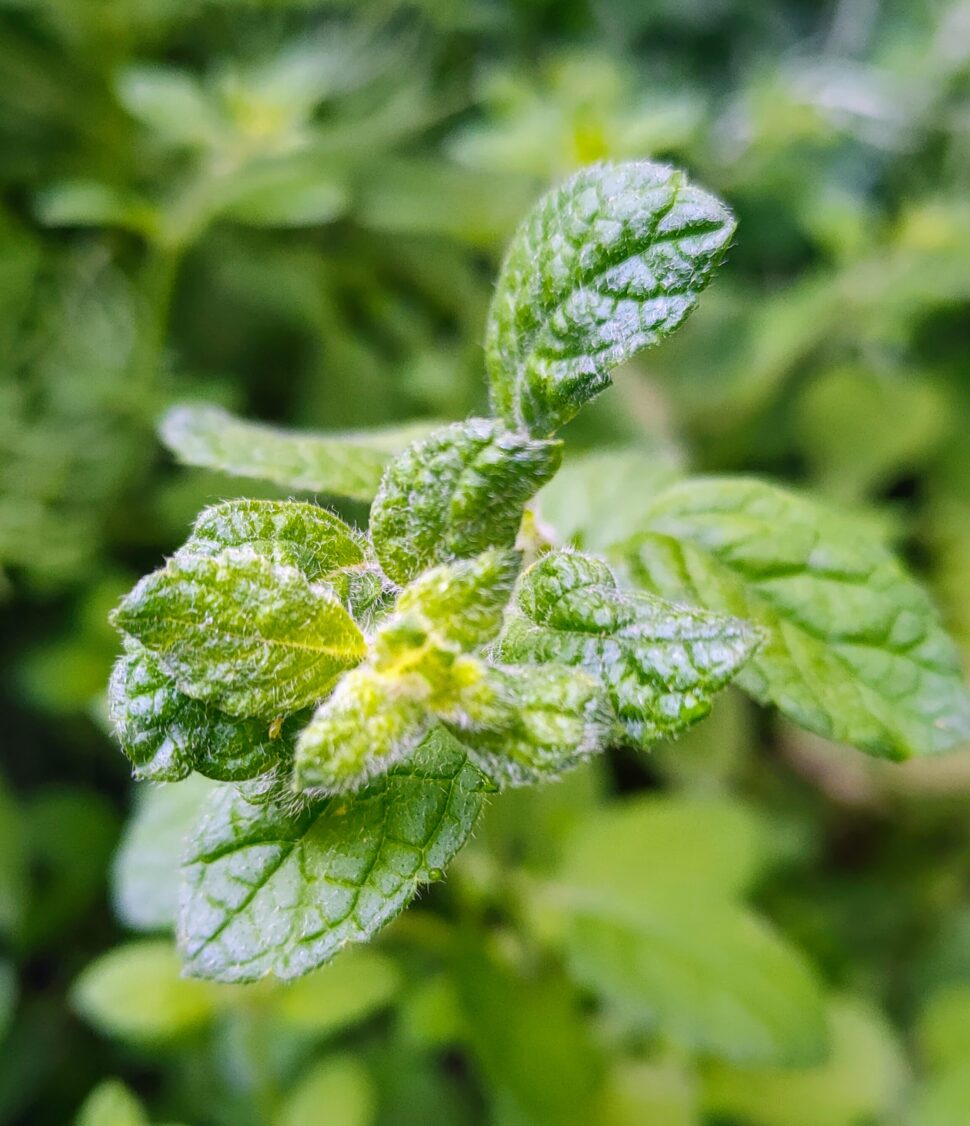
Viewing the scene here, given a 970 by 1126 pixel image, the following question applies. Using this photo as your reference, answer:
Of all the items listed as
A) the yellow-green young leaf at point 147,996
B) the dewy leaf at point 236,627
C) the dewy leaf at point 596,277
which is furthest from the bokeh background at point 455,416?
the dewy leaf at point 236,627

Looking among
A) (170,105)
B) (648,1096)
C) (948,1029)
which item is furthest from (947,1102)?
(170,105)

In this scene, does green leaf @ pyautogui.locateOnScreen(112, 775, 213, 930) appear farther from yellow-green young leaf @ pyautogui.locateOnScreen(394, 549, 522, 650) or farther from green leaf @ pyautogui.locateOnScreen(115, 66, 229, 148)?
green leaf @ pyautogui.locateOnScreen(115, 66, 229, 148)

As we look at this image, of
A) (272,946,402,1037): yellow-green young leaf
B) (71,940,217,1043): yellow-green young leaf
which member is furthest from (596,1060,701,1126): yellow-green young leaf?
(71,940,217,1043): yellow-green young leaf

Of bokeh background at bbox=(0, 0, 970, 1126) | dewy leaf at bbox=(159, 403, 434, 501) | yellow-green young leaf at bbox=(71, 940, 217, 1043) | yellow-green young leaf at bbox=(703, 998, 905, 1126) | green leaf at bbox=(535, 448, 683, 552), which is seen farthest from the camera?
yellow-green young leaf at bbox=(703, 998, 905, 1126)

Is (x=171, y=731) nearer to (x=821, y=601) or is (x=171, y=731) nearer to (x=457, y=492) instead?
(x=457, y=492)

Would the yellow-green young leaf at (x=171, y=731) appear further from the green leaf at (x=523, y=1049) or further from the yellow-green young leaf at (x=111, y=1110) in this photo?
the green leaf at (x=523, y=1049)

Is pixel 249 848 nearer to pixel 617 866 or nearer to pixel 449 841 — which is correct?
pixel 449 841
